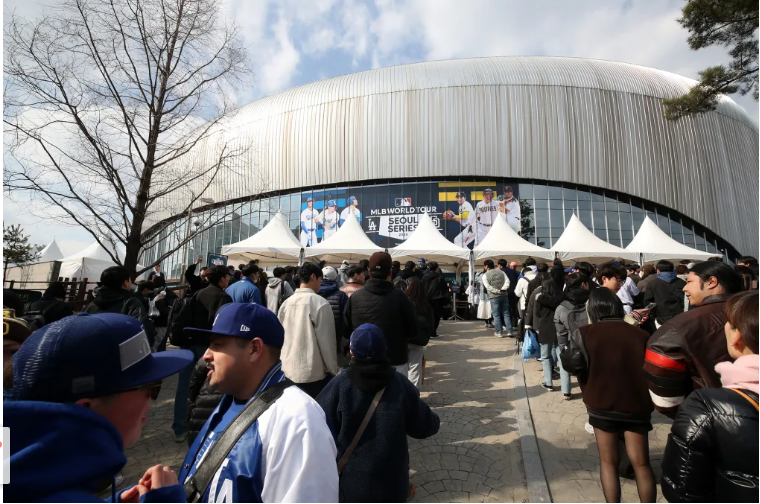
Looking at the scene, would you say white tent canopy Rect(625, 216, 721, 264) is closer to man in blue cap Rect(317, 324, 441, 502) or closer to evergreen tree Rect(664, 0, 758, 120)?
evergreen tree Rect(664, 0, 758, 120)

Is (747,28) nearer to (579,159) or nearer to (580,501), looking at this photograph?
(580,501)

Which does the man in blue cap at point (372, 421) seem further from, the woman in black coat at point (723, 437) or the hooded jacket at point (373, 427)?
the woman in black coat at point (723, 437)

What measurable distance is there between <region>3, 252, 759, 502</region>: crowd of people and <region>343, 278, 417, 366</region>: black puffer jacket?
2cm

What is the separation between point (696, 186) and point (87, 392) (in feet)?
120

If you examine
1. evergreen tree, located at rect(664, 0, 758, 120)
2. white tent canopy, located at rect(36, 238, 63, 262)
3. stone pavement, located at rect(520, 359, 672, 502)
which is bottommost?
stone pavement, located at rect(520, 359, 672, 502)

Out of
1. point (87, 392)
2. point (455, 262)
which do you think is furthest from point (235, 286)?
point (455, 262)

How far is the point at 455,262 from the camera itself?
16.7m

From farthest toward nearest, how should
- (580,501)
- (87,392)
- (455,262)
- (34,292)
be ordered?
(455,262), (34,292), (580,501), (87,392)

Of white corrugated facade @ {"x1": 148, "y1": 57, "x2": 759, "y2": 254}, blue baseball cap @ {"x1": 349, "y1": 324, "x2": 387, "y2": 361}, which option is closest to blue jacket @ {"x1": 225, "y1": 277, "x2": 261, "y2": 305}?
blue baseball cap @ {"x1": 349, "y1": 324, "x2": 387, "y2": 361}

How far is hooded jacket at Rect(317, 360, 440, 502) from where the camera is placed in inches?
90.4

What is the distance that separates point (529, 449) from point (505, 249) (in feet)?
40.2

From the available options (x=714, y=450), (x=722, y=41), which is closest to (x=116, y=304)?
(x=714, y=450)

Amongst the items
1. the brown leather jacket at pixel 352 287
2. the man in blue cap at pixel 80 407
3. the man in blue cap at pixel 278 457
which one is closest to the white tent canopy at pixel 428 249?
the brown leather jacket at pixel 352 287

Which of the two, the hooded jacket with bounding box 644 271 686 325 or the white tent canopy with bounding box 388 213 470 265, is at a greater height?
the white tent canopy with bounding box 388 213 470 265
